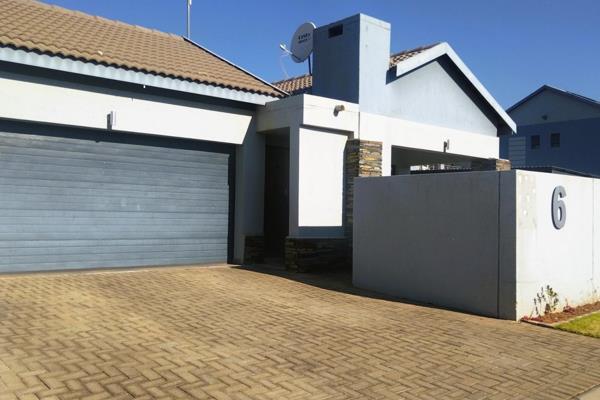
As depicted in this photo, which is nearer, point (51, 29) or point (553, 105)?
point (51, 29)

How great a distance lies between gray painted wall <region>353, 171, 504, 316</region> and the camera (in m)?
8.01

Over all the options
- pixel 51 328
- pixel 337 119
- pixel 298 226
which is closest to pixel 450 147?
pixel 337 119

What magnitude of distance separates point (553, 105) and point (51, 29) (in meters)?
30.5

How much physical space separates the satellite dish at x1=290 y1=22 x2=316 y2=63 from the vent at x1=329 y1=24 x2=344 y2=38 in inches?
81.6

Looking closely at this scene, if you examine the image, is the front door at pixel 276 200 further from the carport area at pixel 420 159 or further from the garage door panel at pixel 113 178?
the carport area at pixel 420 159

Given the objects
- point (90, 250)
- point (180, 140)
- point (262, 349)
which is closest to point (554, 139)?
point (180, 140)

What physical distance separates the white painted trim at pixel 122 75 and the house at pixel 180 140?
24 millimetres

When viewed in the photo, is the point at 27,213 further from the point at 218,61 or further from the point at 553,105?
the point at 553,105

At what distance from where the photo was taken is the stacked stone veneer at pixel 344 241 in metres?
11.4

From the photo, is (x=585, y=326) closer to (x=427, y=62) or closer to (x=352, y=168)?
(x=352, y=168)

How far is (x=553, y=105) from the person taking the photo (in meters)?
33.6

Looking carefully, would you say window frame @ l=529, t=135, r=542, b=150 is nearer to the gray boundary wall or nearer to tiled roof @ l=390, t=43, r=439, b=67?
tiled roof @ l=390, t=43, r=439, b=67

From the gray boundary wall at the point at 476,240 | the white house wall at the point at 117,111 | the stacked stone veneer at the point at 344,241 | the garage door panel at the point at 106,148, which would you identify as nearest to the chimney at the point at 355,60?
the stacked stone veneer at the point at 344,241

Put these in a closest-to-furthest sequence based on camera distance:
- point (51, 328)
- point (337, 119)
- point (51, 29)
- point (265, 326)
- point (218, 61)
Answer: point (51, 328) < point (265, 326) < point (51, 29) < point (337, 119) < point (218, 61)
